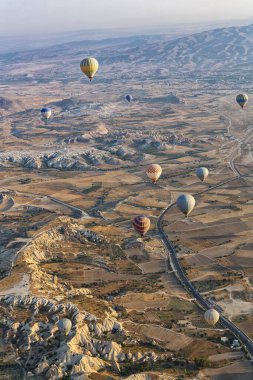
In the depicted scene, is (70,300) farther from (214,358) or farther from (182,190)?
(182,190)

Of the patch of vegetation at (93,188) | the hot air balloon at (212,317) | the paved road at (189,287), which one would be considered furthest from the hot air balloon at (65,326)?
the patch of vegetation at (93,188)

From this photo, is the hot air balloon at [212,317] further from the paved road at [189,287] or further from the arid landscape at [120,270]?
the paved road at [189,287]

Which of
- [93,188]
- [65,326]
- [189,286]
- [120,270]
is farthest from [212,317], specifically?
[93,188]

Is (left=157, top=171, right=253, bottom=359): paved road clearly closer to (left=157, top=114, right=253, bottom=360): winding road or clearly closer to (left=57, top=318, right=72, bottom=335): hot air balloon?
(left=157, top=114, right=253, bottom=360): winding road

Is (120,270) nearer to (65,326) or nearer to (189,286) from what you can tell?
(189,286)

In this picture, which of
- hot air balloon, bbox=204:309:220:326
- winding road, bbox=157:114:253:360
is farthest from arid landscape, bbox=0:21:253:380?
hot air balloon, bbox=204:309:220:326

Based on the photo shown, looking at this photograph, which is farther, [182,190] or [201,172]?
[182,190]

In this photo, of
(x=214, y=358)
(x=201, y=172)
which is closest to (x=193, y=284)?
(x=214, y=358)

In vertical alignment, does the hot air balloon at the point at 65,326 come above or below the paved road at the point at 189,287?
above

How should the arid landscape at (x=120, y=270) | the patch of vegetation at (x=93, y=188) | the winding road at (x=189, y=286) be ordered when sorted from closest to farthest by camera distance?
the arid landscape at (x=120, y=270) < the winding road at (x=189, y=286) < the patch of vegetation at (x=93, y=188)
